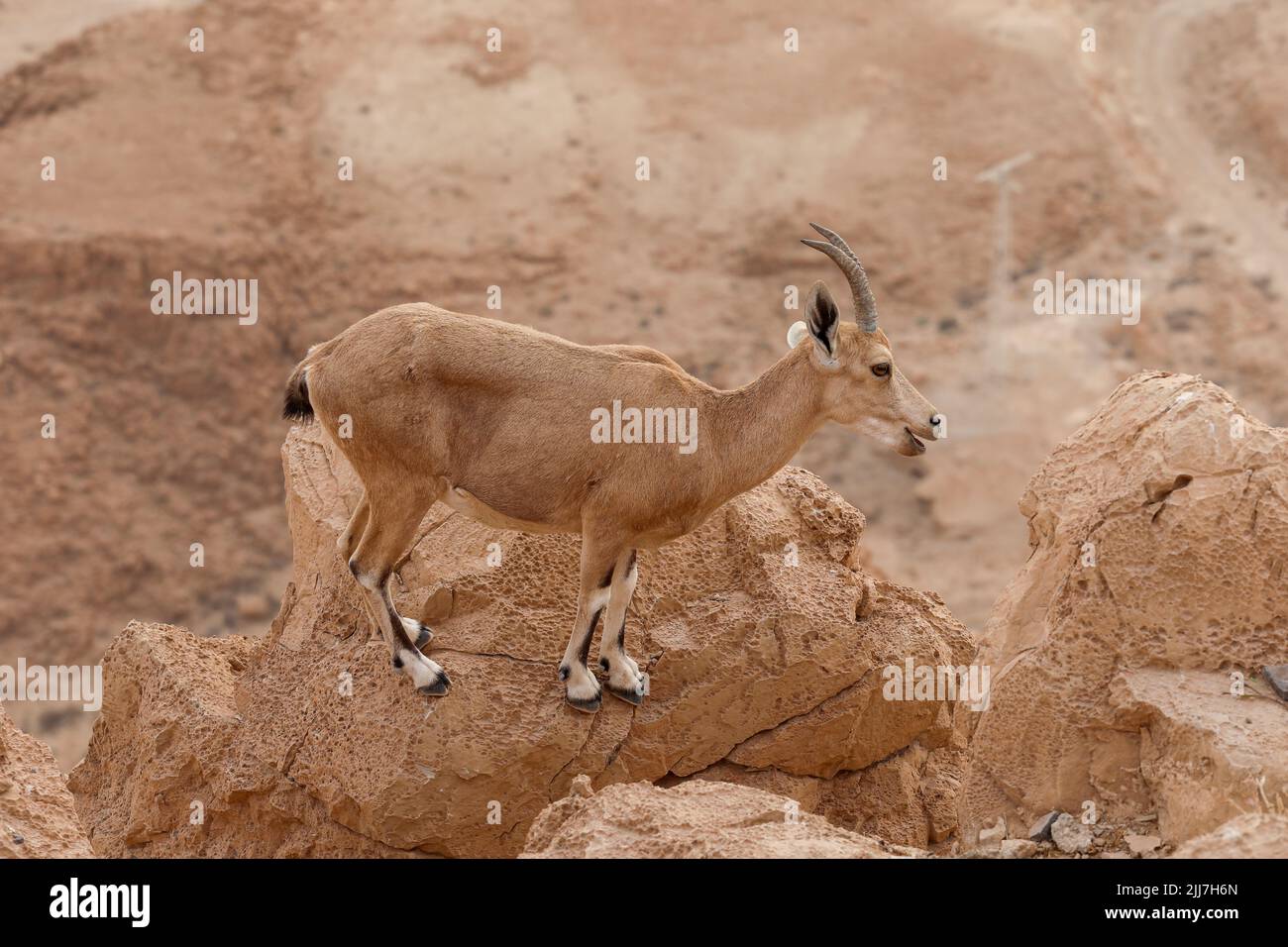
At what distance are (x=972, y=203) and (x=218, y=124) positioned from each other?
2285 centimetres

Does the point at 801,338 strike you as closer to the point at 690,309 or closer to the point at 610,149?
the point at 690,309

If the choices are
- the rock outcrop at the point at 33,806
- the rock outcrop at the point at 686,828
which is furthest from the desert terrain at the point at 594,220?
the rock outcrop at the point at 686,828

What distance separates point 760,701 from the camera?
41.1 feet

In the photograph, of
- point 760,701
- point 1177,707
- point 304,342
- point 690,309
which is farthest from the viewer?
point 690,309

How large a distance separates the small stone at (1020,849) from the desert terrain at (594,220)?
2820cm

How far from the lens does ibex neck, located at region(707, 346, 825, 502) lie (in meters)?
11.4

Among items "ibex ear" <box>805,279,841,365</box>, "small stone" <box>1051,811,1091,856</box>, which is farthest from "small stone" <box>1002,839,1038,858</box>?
"ibex ear" <box>805,279,841,365</box>

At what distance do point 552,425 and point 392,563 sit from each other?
155cm

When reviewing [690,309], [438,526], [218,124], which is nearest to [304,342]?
[218,124]

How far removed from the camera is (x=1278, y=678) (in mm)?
10844

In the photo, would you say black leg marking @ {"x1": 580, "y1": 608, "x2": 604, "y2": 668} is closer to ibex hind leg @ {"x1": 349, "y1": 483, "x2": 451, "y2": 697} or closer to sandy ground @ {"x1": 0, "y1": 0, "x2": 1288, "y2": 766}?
ibex hind leg @ {"x1": 349, "y1": 483, "x2": 451, "y2": 697}

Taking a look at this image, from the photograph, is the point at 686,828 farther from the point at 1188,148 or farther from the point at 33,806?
the point at 1188,148

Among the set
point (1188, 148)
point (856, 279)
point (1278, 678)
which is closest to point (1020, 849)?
Result: point (1278, 678)
